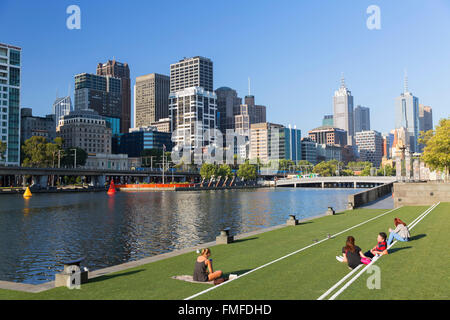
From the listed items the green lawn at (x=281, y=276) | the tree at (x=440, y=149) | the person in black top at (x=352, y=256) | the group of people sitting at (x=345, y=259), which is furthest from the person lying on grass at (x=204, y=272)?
the tree at (x=440, y=149)

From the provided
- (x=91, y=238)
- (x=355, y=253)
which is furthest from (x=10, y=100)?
(x=355, y=253)

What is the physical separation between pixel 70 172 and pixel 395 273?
157517mm

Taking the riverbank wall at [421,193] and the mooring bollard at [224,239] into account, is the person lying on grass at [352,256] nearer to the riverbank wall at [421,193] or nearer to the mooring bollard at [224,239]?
the mooring bollard at [224,239]

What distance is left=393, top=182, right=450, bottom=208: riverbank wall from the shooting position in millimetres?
47188

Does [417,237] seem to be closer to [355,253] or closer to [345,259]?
[345,259]

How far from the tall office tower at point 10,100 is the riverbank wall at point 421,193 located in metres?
163

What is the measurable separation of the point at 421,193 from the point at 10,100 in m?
173

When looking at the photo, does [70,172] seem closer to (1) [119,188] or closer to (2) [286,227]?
(1) [119,188]

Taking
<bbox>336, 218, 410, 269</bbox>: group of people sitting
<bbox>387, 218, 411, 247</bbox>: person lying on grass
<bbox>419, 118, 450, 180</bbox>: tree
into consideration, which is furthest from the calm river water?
<bbox>419, 118, 450, 180</bbox>: tree

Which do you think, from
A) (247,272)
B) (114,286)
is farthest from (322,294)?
(114,286)

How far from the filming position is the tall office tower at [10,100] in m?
171

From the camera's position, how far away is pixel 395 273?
52.0ft

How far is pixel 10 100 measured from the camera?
174000 millimetres
